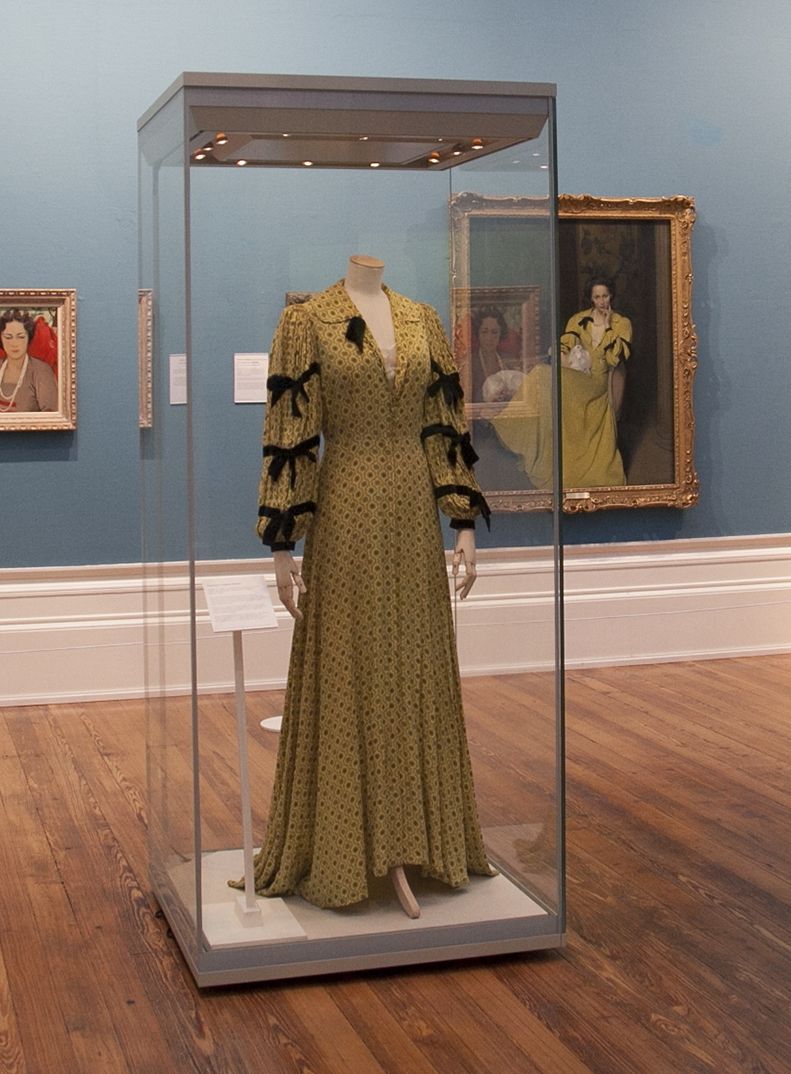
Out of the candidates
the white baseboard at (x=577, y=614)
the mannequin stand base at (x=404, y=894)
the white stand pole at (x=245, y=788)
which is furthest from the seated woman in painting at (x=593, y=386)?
the white stand pole at (x=245, y=788)

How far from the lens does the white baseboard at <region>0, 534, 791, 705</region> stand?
766 centimetres

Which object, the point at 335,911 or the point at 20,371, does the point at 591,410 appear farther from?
the point at 335,911

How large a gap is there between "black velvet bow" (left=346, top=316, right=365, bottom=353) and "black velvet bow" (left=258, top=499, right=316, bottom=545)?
49 cm

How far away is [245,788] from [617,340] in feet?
15.5

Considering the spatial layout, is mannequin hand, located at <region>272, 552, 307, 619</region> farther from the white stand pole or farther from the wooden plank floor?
the wooden plank floor

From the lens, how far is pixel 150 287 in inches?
175

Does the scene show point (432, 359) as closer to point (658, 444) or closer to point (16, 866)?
point (16, 866)

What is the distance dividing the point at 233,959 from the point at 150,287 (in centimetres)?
189

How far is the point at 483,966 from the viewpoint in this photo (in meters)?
4.32

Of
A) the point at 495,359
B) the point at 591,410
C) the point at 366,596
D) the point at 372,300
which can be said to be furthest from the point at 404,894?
the point at 591,410

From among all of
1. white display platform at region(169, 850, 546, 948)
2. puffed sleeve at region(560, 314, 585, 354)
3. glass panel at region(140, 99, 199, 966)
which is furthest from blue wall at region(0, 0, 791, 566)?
white display platform at region(169, 850, 546, 948)

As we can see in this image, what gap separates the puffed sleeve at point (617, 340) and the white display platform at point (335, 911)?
14.3ft

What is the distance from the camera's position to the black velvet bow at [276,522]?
13.8 ft

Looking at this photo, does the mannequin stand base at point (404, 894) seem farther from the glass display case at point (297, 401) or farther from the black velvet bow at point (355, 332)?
the black velvet bow at point (355, 332)
